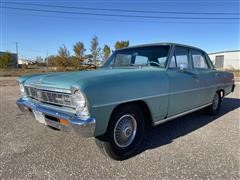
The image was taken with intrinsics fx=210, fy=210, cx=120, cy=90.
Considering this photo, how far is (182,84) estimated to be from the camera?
3.75 m

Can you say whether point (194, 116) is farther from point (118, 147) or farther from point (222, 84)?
point (118, 147)

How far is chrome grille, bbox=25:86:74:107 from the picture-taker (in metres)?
2.64

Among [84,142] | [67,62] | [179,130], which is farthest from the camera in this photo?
[67,62]

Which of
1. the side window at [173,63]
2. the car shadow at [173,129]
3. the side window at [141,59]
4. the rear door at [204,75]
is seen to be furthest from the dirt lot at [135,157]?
the side window at [141,59]

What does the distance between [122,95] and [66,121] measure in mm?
770

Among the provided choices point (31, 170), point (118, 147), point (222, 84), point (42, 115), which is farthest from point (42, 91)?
point (222, 84)

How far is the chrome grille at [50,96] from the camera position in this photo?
2643 mm

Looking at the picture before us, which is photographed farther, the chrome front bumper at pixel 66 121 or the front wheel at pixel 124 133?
the front wheel at pixel 124 133

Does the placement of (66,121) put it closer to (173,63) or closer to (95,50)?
(173,63)

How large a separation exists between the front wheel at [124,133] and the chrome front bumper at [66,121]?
39cm

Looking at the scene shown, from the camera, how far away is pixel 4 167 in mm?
2775

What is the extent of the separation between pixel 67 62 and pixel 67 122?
26.5 metres

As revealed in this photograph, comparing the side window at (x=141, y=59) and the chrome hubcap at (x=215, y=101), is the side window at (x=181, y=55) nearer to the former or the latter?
the side window at (x=141, y=59)

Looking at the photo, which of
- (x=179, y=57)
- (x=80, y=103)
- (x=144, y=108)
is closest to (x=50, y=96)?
(x=80, y=103)
